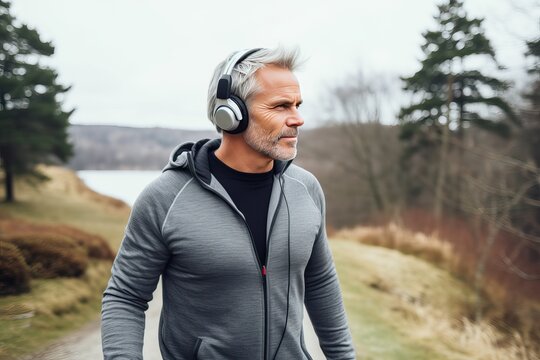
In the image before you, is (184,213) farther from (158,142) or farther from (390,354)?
(158,142)

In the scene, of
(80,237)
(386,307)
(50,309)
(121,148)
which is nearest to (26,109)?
(80,237)

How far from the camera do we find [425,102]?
2233 centimetres

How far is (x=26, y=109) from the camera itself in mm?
13953

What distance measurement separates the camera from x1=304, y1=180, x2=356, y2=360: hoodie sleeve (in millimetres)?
1889

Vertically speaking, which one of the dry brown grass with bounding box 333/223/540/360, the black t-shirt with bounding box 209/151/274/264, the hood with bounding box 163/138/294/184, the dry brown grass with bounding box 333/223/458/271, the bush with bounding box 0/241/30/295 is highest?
the hood with bounding box 163/138/294/184

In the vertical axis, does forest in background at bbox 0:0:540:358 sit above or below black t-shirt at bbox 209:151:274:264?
below

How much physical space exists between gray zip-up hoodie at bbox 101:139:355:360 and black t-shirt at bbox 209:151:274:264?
0.14ft

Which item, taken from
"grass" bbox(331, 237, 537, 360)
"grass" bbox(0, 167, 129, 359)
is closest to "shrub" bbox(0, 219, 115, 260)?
"grass" bbox(0, 167, 129, 359)

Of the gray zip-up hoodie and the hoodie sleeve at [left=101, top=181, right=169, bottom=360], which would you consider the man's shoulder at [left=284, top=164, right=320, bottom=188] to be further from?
the hoodie sleeve at [left=101, top=181, right=169, bottom=360]

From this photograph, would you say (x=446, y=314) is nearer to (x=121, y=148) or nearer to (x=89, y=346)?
(x=89, y=346)

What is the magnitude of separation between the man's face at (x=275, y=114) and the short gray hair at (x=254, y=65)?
0.02 meters

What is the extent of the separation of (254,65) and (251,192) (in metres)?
0.48

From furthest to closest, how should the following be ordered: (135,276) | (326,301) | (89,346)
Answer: (89,346)
(326,301)
(135,276)

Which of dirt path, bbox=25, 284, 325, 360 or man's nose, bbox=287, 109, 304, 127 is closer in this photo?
man's nose, bbox=287, 109, 304, 127
